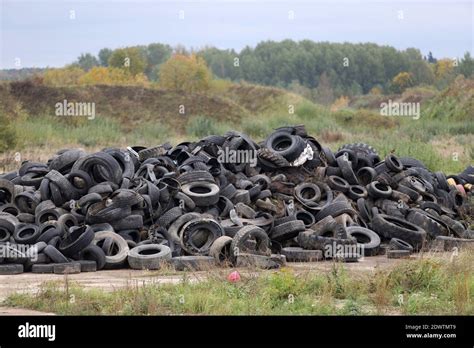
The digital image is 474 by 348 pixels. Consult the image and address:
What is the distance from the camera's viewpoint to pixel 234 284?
12312 millimetres

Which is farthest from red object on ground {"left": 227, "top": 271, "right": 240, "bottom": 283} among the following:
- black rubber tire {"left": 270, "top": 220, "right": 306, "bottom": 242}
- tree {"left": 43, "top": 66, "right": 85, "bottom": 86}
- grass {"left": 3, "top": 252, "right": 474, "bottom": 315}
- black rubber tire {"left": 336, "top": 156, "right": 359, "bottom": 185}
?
tree {"left": 43, "top": 66, "right": 85, "bottom": 86}

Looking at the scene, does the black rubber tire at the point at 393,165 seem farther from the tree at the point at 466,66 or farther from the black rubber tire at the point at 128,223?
the tree at the point at 466,66

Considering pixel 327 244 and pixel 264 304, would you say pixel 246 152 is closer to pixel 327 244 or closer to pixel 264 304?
pixel 327 244

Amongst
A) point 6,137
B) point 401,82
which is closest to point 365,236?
point 6,137

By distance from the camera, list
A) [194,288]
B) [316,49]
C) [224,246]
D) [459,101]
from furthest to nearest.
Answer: [316,49] → [459,101] → [224,246] → [194,288]

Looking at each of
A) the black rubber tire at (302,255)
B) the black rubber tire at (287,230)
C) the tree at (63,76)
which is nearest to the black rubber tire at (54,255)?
the black rubber tire at (302,255)

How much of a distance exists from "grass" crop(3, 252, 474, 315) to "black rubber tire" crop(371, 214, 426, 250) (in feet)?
11.8

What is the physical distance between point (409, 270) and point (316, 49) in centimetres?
10420

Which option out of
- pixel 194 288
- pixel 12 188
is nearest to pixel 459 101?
pixel 12 188

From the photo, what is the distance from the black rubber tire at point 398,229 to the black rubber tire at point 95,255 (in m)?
5.48

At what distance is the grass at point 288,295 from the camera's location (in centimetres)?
1102

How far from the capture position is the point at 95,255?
1475 cm

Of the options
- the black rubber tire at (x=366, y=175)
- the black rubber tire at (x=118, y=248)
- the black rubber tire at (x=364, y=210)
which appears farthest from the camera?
the black rubber tire at (x=366, y=175)
